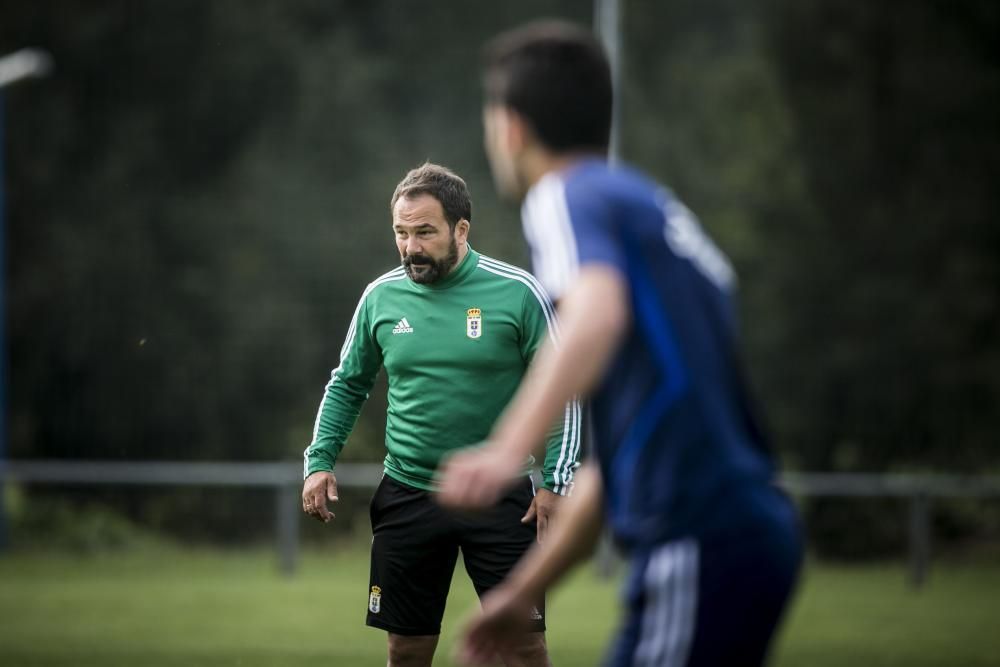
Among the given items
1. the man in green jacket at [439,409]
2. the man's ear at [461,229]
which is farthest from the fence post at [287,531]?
the man's ear at [461,229]

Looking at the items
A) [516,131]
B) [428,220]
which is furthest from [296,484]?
[516,131]

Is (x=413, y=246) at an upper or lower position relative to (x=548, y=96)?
lower

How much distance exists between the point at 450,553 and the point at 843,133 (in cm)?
1473

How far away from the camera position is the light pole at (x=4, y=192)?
648 inches

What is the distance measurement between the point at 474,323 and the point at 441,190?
520 millimetres

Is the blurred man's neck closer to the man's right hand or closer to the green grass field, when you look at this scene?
the man's right hand

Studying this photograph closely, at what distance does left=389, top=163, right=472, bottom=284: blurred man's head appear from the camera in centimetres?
537

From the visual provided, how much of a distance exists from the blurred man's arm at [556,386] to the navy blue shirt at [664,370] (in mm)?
113

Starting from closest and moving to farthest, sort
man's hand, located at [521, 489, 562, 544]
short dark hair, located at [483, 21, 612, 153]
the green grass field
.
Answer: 1. short dark hair, located at [483, 21, 612, 153]
2. man's hand, located at [521, 489, 562, 544]
3. the green grass field

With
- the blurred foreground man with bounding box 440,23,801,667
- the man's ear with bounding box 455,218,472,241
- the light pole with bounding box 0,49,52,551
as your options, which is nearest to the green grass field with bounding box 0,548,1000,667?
the light pole with bounding box 0,49,52,551

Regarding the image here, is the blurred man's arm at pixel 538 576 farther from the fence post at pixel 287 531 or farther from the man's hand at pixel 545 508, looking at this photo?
the fence post at pixel 287 531

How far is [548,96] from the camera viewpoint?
291cm

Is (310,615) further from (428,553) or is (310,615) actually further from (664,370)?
(664,370)

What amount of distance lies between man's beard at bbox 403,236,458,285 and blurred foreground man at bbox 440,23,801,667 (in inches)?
98.3
